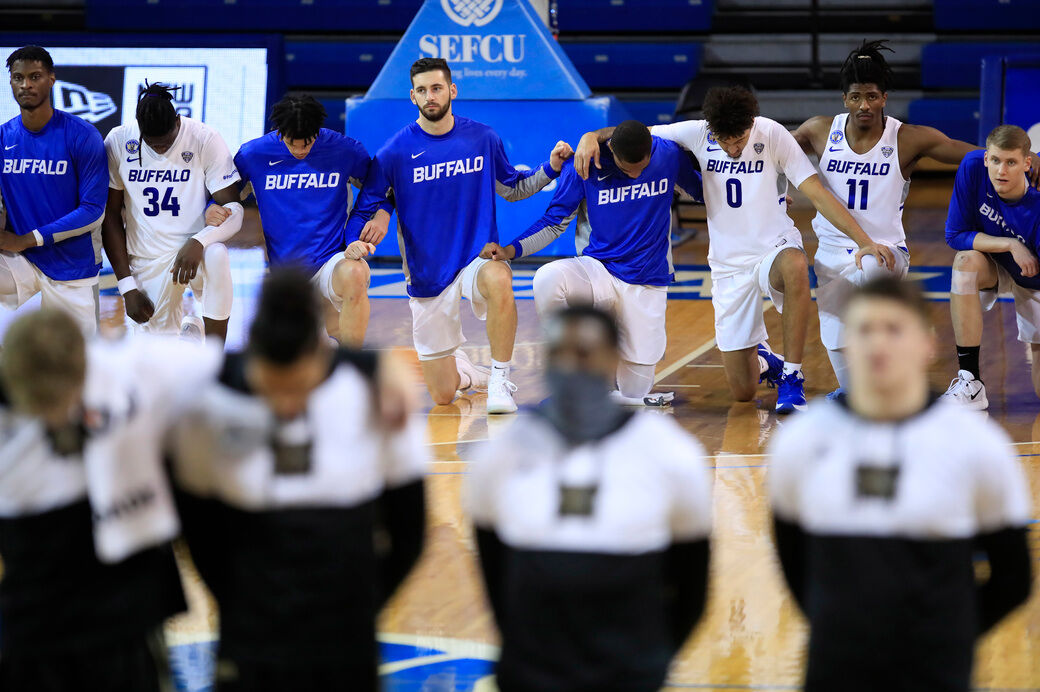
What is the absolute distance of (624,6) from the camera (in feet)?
59.4

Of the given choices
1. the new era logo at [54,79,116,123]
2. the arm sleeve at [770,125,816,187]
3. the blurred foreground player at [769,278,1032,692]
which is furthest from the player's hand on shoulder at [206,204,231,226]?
the new era logo at [54,79,116,123]

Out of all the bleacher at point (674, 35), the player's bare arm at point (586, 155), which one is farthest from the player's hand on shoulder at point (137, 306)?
the bleacher at point (674, 35)

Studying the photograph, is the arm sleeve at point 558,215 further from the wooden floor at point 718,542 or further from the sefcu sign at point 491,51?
the sefcu sign at point 491,51

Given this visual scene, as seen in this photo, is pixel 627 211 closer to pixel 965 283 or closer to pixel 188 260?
pixel 965 283

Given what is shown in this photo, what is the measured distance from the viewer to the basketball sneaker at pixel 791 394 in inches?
270

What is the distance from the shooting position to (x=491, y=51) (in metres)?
11.6

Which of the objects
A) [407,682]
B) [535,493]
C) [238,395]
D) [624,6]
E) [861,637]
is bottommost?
[407,682]

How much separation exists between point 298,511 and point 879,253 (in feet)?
16.2

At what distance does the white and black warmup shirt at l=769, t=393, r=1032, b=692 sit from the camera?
8.05 feet

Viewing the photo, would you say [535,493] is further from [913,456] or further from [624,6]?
[624,6]

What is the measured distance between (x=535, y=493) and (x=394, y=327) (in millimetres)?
7008

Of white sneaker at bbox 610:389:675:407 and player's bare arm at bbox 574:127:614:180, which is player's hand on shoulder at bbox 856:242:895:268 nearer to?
white sneaker at bbox 610:389:675:407

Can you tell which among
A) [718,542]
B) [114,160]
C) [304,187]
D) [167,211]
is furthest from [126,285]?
[718,542]

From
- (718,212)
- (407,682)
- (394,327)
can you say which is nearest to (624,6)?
(394,327)
